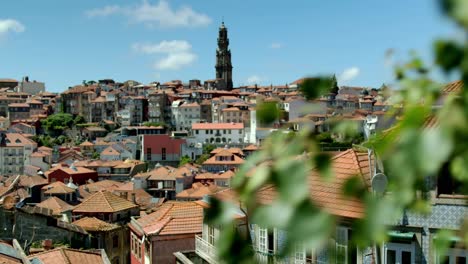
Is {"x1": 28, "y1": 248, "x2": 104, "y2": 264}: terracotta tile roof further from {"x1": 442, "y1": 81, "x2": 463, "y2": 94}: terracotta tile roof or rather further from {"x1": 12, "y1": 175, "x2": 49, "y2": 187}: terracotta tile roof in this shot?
{"x1": 12, "y1": 175, "x2": 49, "y2": 187}: terracotta tile roof

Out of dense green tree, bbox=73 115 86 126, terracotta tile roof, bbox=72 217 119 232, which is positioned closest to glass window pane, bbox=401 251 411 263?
terracotta tile roof, bbox=72 217 119 232

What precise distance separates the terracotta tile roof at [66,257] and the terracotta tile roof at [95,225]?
9047 mm

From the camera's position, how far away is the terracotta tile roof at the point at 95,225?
28.7m

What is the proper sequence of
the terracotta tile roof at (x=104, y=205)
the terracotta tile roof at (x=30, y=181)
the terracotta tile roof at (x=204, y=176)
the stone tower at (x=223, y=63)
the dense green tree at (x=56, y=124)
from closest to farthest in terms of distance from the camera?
1. the terracotta tile roof at (x=104, y=205)
2. the terracotta tile roof at (x=30, y=181)
3. the terracotta tile roof at (x=204, y=176)
4. the dense green tree at (x=56, y=124)
5. the stone tower at (x=223, y=63)

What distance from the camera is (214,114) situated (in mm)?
117938

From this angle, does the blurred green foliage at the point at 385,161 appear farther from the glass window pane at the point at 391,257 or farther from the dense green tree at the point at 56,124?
the dense green tree at the point at 56,124

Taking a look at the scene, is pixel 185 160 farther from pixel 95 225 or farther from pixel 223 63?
pixel 223 63

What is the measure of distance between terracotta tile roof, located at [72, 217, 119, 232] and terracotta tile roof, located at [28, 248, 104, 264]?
29.7ft

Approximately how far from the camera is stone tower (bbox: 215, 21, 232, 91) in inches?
5999

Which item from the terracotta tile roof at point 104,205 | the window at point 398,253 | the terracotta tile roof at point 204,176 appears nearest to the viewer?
the window at point 398,253

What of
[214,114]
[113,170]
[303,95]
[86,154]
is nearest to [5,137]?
[86,154]

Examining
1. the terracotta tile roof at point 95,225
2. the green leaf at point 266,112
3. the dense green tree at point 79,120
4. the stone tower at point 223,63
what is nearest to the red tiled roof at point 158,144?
the dense green tree at point 79,120

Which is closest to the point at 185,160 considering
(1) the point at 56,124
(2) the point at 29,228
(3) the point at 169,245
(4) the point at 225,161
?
(4) the point at 225,161

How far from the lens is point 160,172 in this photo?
6462 centimetres
